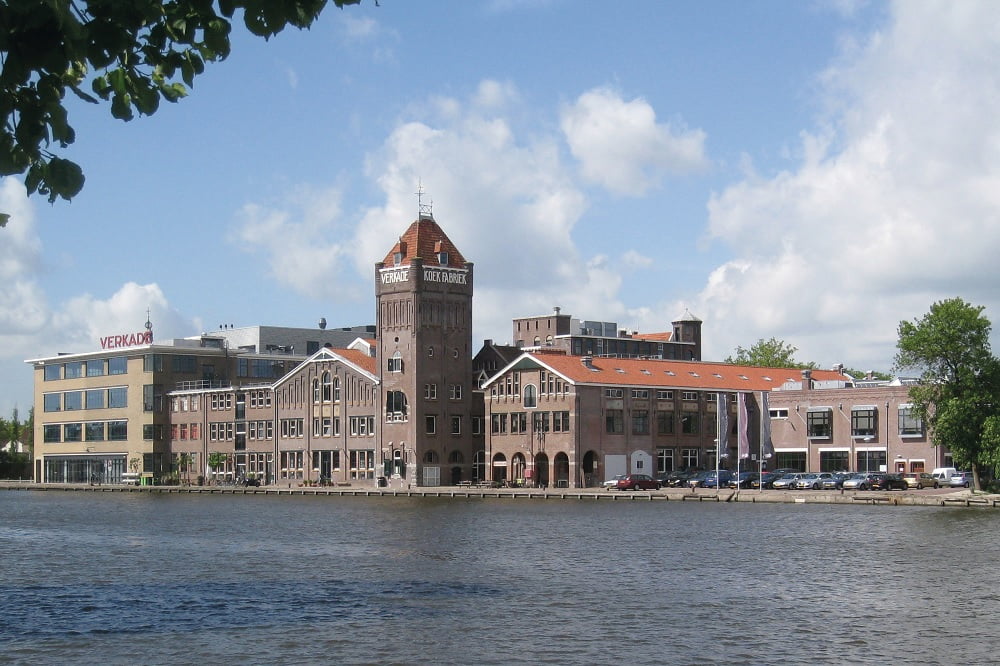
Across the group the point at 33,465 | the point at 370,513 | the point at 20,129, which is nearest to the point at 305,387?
the point at 370,513

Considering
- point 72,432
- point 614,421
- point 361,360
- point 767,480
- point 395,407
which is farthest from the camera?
point 72,432

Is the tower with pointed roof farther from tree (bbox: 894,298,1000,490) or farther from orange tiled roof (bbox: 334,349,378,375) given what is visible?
tree (bbox: 894,298,1000,490)

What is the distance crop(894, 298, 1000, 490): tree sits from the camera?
311 ft

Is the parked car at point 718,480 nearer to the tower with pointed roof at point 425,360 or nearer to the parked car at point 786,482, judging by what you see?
the parked car at point 786,482

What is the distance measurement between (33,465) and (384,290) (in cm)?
7998

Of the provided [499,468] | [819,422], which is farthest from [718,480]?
[499,468]

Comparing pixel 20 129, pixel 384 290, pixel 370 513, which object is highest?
pixel 384 290

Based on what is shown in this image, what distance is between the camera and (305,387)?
474ft

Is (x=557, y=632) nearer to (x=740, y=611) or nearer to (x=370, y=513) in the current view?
(x=740, y=611)

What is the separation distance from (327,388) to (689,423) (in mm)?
39110

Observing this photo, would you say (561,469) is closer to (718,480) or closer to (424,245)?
(718,480)

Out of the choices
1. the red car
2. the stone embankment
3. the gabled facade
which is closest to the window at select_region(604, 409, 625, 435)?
the gabled facade

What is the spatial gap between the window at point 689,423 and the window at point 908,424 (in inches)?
833

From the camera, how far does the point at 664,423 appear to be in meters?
128
